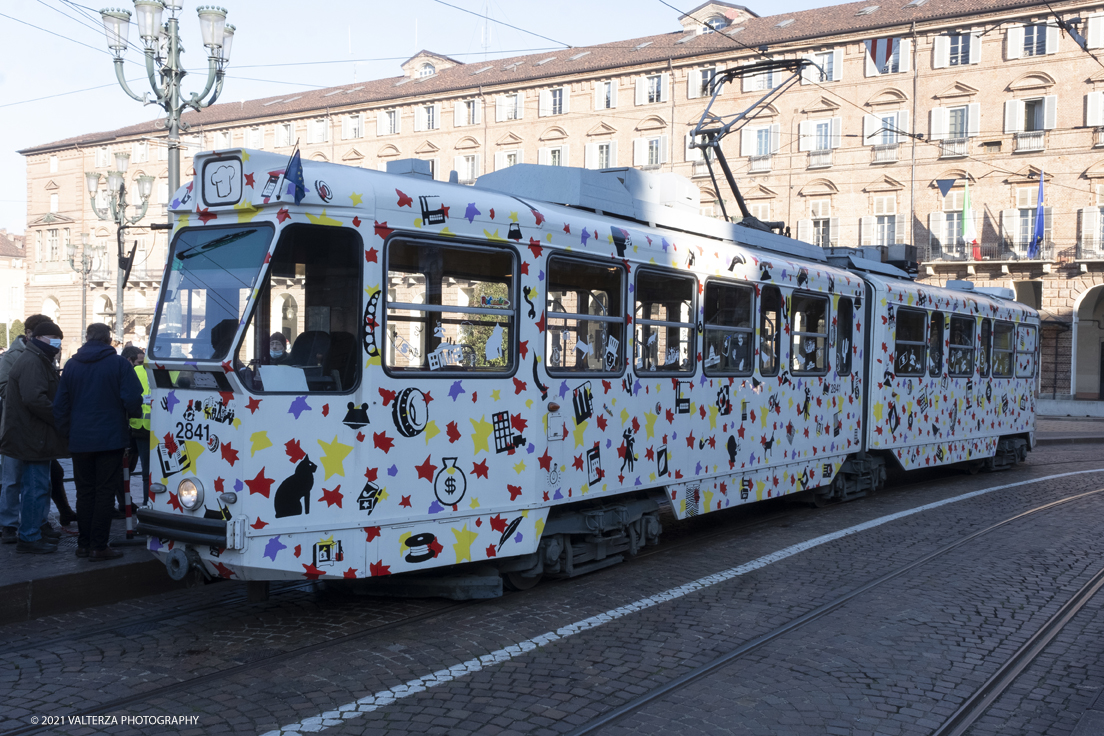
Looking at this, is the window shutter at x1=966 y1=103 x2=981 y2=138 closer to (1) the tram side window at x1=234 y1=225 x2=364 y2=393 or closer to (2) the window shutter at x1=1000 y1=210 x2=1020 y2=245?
(2) the window shutter at x1=1000 y1=210 x2=1020 y2=245

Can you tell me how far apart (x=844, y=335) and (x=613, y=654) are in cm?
689

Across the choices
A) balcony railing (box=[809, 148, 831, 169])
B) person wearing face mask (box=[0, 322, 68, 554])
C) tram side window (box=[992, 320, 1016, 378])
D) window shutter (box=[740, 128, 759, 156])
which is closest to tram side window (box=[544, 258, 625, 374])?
person wearing face mask (box=[0, 322, 68, 554])

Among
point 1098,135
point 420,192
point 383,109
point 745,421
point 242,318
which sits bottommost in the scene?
point 745,421

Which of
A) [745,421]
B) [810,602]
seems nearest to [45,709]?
[810,602]

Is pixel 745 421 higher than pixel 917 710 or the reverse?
higher

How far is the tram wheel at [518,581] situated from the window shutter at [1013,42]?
130ft

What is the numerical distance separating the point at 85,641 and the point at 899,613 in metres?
5.21

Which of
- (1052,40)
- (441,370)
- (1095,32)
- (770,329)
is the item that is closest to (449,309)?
(441,370)

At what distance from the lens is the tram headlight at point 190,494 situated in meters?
5.82

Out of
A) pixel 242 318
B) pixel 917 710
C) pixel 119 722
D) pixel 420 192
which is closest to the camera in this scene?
pixel 119 722

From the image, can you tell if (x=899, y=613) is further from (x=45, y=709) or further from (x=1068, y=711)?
(x=45, y=709)

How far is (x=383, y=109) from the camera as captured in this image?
54531mm

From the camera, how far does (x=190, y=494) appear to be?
5871 mm

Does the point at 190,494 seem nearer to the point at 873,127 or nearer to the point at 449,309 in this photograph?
the point at 449,309
